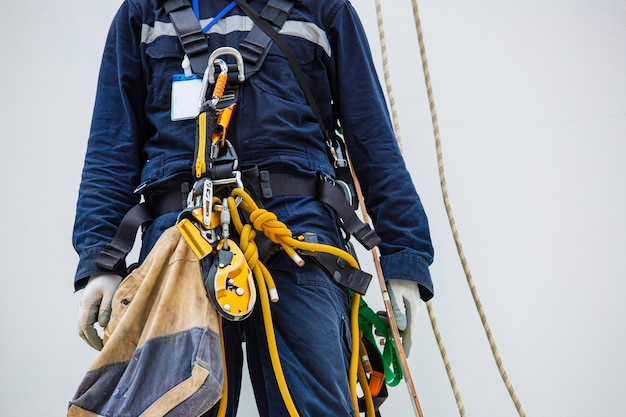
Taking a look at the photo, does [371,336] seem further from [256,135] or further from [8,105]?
[8,105]

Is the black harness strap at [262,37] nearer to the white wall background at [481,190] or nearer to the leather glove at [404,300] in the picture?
the leather glove at [404,300]

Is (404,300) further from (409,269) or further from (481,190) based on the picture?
(481,190)

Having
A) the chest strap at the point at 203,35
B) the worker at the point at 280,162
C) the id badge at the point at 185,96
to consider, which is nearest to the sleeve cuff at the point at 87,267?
the worker at the point at 280,162

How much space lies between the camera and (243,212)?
1540mm

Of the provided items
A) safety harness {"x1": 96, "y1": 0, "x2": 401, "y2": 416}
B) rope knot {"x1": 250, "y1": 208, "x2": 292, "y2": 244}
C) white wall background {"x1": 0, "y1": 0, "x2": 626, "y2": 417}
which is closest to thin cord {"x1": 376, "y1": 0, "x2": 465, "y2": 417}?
safety harness {"x1": 96, "y1": 0, "x2": 401, "y2": 416}

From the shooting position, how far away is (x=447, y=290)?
8.04ft

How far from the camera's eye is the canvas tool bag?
1.31 metres

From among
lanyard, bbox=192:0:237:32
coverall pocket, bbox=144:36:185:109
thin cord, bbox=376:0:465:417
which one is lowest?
thin cord, bbox=376:0:465:417

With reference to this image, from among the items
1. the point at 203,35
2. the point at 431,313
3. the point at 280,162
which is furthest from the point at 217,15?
the point at 431,313

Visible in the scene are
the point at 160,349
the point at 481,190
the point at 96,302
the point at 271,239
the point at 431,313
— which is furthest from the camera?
the point at 481,190

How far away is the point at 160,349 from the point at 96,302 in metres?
0.28

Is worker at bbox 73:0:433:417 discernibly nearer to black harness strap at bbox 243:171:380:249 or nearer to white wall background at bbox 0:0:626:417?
black harness strap at bbox 243:171:380:249

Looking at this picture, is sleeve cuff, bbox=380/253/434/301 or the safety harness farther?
sleeve cuff, bbox=380/253/434/301

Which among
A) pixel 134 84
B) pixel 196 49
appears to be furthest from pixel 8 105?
pixel 196 49
